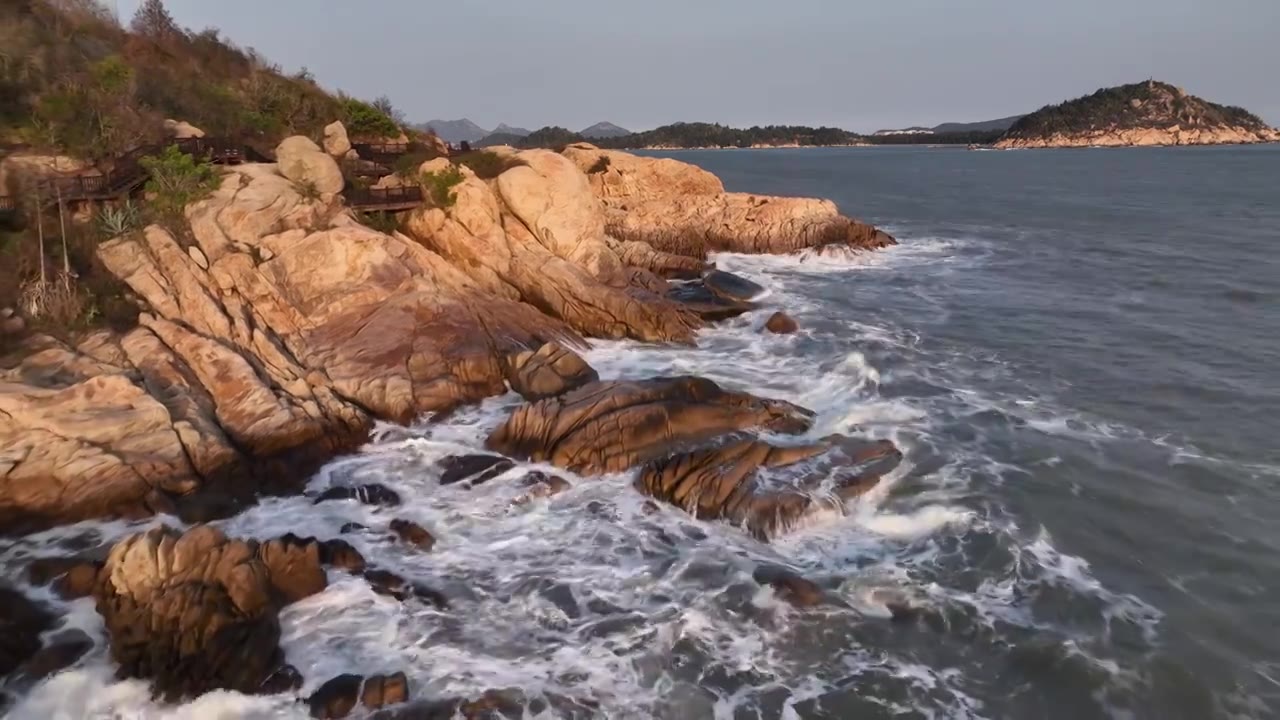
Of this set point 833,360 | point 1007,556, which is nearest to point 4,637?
point 1007,556

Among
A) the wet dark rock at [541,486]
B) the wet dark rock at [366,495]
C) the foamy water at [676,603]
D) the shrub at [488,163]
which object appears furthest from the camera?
the shrub at [488,163]

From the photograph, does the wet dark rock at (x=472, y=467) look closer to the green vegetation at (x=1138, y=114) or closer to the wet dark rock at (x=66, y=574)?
the wet dark rock at (x=66, y=574)

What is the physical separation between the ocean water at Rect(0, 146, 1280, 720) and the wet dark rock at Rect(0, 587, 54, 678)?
0.45m

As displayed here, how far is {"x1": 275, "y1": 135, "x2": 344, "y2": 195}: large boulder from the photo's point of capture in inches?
1008

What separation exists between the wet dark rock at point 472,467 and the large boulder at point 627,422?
48 centimetres

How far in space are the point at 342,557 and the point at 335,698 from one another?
3.74 metres

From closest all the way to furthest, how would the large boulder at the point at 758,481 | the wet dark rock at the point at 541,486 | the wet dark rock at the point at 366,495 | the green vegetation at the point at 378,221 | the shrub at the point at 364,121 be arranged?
the large boulder at the point at 758,481, the wet dark rock at the point at 366,495, the wet dark rock at the point at 541,486, the green vegetation at the point at 378,221, the shrub at the point at 364,121

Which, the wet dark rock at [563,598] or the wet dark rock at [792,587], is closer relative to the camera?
the wet dark rock at [563,598]

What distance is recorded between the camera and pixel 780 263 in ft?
140

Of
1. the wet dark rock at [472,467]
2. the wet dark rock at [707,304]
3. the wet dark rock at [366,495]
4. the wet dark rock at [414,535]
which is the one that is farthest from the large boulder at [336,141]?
the wet dark rock at [414,535]

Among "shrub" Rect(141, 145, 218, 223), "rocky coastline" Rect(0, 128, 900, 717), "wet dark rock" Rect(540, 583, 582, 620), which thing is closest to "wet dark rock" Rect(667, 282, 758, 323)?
"rocky coastline" Rect(0, 128, 900, 717)

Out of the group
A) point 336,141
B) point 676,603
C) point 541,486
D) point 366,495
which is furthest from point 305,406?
point 336,141

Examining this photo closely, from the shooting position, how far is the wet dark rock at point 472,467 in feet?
56.4

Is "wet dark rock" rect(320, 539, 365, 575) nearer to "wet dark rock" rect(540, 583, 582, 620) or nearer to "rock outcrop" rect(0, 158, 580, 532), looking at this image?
"rock outcrop" rect(0, 158, 580, 532)
